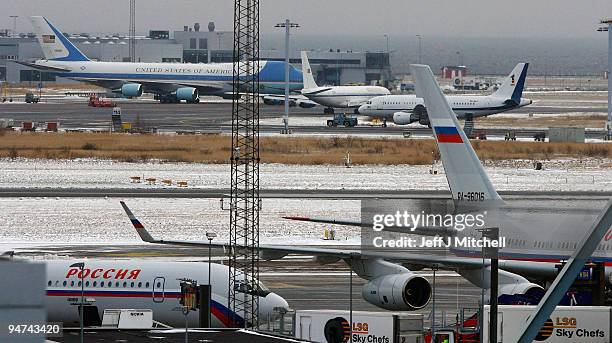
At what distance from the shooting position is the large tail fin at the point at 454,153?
45.1m

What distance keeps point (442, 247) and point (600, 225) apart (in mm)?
20453

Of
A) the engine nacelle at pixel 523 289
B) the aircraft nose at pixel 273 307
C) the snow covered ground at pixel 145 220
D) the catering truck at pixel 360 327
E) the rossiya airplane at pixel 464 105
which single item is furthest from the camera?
the rossiya airplane at pixel 464 105

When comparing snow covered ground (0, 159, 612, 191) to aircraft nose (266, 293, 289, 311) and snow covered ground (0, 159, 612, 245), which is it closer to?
snow covered ground (0, 159, 612, 245)

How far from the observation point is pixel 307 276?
55.8 metres

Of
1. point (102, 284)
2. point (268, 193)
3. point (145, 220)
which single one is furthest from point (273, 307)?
point (268, 193)

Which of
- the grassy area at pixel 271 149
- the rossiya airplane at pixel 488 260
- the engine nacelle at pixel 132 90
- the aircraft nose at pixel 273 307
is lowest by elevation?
the aircraft nose at pixel 273 307

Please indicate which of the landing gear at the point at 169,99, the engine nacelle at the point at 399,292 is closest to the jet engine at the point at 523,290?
the engine nacelle at the point at 399,292

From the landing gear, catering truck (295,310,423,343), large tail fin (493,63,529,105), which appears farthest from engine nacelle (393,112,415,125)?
catering truck (295,310,423,343)

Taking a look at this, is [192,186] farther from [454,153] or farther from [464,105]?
[464,105]

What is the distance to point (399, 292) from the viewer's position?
132ft

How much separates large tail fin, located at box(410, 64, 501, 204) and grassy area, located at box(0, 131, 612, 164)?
2177 inches

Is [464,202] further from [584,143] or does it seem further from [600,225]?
[584,143]

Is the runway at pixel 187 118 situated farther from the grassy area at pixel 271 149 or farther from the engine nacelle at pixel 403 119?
the grassy area at pixel 271 149

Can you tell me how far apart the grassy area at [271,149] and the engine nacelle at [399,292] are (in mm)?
62674
